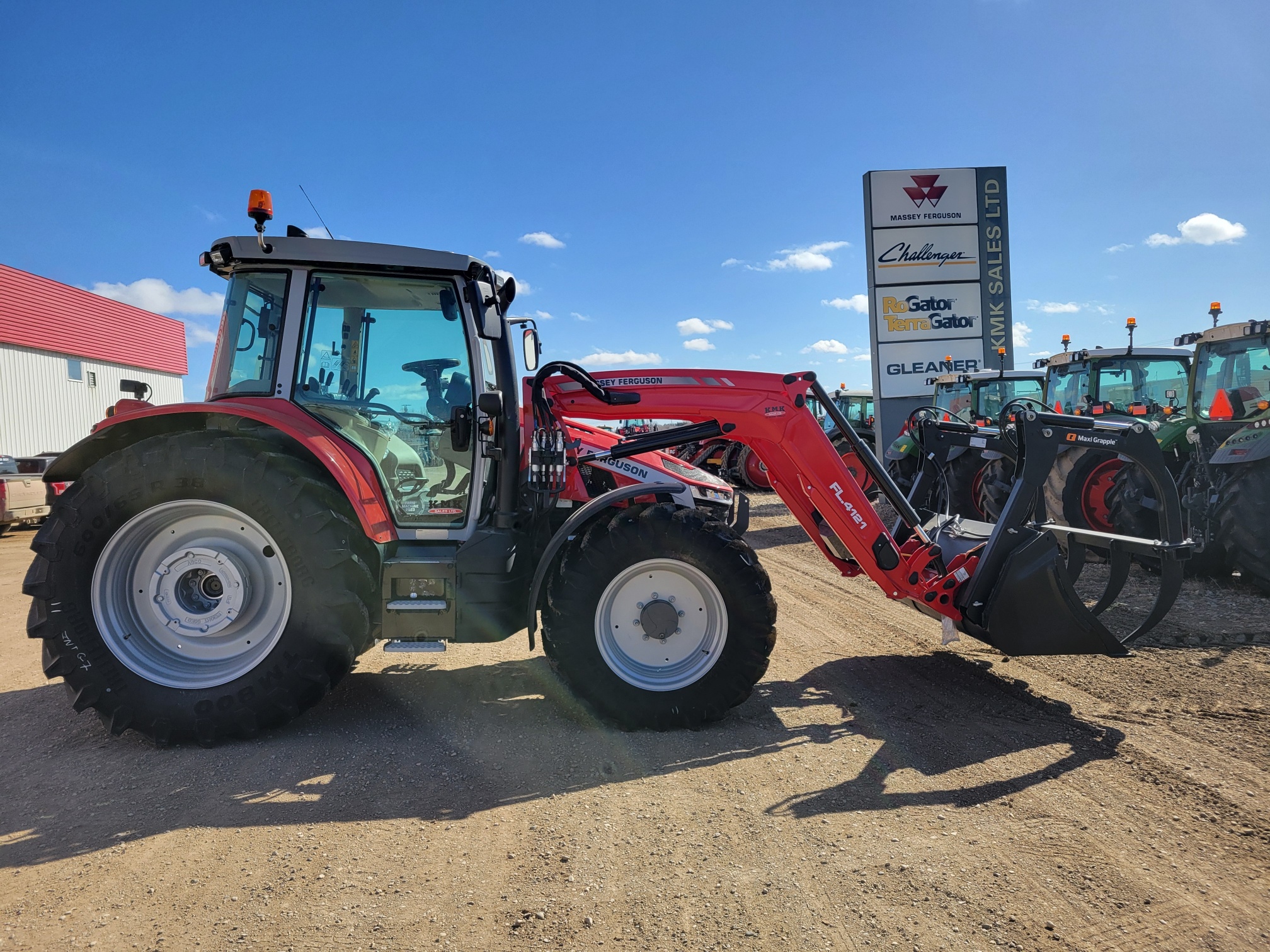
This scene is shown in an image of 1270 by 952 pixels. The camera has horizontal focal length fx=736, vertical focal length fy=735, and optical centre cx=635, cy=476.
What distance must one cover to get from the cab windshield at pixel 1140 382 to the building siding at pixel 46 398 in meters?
20.4

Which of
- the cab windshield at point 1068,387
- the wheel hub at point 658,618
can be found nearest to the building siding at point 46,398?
the wheel hub at point 658,618

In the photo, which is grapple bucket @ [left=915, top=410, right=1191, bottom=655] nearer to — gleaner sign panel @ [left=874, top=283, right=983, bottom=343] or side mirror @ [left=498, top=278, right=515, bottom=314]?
side mirror @ [left=498, top=278, right=515, bottom=314]

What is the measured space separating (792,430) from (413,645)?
2.31 meters

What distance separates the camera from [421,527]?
12.8 feet

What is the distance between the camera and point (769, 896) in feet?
7.66

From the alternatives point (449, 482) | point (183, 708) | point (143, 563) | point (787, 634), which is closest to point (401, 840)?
point (183, 708)

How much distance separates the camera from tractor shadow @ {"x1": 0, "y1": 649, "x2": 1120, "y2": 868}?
2.90 metres

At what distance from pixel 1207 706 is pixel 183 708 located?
16.8 feet

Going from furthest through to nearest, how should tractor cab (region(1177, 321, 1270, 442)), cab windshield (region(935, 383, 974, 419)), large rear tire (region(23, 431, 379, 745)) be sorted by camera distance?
1. cab windshield (region(935, 383, 974, 419))
2. tractor cab (region(1177, 321, 1270, 442))
3. large rear tire (region(23, 431, 379, 745))

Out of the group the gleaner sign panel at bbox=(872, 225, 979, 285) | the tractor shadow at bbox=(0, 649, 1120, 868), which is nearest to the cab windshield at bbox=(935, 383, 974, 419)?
the gleaner sign panel at bbox=(872, 225, 979, 285)

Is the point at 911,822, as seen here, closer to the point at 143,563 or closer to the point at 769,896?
the point at 769,896

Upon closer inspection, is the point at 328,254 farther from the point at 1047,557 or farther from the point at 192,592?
the point at 1047,557

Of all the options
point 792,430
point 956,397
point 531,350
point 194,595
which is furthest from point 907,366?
point 194,595

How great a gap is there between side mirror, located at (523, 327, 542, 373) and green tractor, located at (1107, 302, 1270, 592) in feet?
18.0
